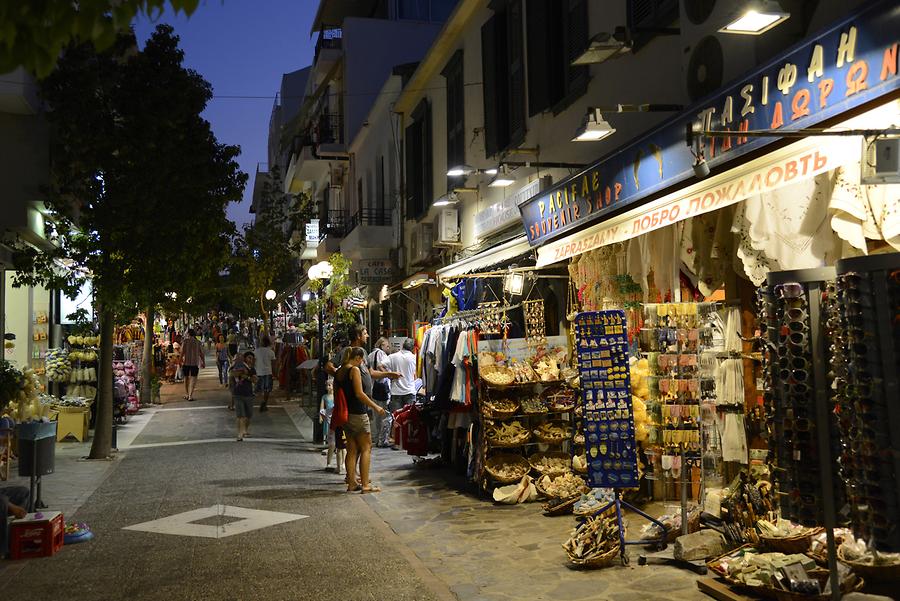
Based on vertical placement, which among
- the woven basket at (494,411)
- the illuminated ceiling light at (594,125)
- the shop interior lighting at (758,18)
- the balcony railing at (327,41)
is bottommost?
the woven basket at (494,411)

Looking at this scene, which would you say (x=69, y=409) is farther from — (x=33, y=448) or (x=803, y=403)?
(x=803, y=403)

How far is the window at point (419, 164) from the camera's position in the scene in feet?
61.0

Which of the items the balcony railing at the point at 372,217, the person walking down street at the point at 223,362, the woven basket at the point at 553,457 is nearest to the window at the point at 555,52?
the woven basket at the point at 553,457

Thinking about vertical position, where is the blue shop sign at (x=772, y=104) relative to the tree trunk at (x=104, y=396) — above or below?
above

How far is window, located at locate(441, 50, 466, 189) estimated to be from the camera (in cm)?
1589

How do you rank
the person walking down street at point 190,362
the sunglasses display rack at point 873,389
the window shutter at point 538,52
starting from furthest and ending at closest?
the person walking down street at point 190,362 < the window shutter at point 538,52 < the sunglasses display rack at point 873,389

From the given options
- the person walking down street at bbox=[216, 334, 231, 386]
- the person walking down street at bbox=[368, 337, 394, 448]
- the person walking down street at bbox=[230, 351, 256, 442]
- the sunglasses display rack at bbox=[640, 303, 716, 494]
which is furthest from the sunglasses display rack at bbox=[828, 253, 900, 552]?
the person walking down street at bbox=[216, 334, 231, 386]

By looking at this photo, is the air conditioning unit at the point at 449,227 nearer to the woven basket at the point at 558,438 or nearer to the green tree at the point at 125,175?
the green tree at the point at 125,175

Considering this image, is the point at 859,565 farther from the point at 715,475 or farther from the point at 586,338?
the point at 586,338

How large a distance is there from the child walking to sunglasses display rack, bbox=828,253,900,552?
813 centimetres

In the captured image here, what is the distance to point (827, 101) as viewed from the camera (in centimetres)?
511

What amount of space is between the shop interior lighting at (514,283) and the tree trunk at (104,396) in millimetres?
6638

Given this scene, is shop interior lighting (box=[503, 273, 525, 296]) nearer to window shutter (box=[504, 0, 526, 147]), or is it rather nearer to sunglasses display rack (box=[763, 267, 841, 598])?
window shutter (box=[504, 0, 526, 147])

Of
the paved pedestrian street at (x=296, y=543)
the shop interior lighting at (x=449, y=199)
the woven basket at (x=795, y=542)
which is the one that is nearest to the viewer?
the woven basket at (x=795, y=542)
